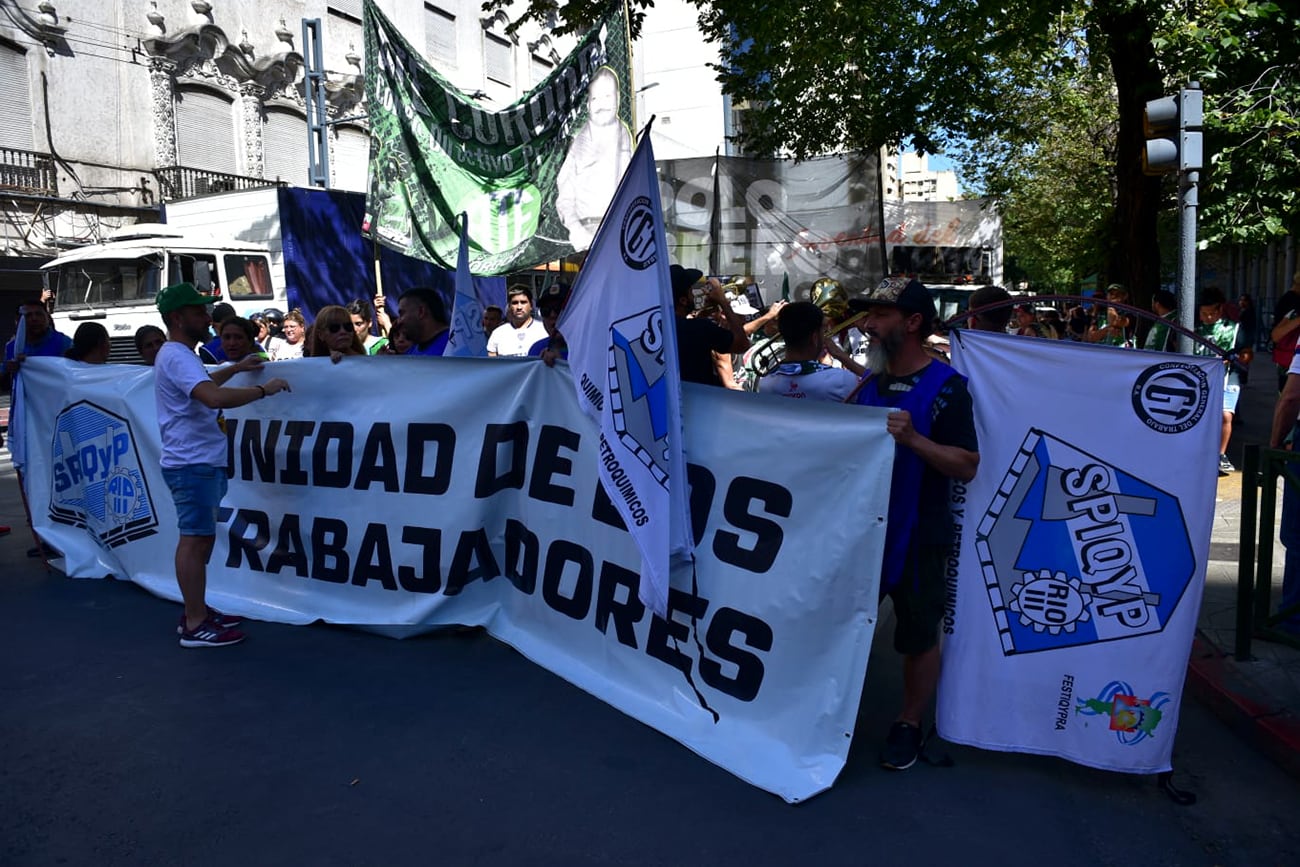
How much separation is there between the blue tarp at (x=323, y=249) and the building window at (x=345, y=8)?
1441 centimetres

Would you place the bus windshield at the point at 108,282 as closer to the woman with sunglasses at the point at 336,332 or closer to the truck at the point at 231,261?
the truck at the point at 231,261

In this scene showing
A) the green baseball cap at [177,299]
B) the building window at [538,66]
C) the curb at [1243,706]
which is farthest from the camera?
the building window at [538,66]

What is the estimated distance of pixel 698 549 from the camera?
4109mm

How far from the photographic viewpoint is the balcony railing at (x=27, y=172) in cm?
2144

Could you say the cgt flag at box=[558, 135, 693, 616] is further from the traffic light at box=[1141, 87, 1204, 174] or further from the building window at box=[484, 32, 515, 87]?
the building window at box=[484, 32, 515, 87]

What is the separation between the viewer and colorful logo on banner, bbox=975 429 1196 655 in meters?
3.57

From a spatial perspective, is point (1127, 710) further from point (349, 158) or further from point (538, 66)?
point (538, 66)

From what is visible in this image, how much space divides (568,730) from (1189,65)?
8.13 metres

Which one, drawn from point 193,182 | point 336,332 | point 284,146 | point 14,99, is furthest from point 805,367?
point 284,146

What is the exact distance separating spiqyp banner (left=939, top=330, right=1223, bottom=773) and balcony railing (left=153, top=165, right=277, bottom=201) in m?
23.0

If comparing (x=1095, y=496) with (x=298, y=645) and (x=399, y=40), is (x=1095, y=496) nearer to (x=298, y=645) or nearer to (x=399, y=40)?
(x=298, y=645)

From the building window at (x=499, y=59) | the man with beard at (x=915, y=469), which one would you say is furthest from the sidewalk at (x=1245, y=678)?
the building window at (x=499, y=59)

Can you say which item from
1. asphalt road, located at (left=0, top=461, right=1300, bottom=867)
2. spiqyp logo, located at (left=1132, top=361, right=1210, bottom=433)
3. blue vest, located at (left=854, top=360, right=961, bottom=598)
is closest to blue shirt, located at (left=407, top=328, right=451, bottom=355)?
asphalt road, located at (left=0, top=461, right=1300, bottom=867)

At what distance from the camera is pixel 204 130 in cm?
2659
